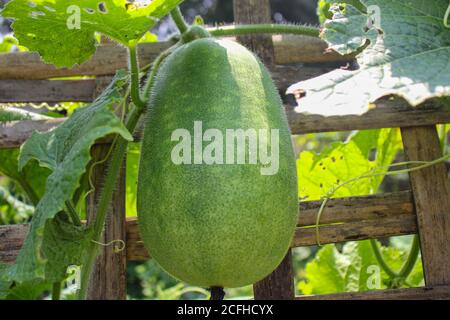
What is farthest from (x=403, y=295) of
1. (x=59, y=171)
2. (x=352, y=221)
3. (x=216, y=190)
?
(x=59, y=171)

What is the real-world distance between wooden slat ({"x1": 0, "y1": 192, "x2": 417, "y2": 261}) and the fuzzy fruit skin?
228 mm

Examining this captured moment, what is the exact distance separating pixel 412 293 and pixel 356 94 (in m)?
0.51

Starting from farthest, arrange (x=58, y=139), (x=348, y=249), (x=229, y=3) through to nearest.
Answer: (x=229, y=3) → (x=348, y=249) → (x=58, y=139)

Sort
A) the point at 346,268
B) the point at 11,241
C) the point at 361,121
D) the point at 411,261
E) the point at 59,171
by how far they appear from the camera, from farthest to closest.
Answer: the point at 346,268, the point at 411,261, the point at 361,121, the point at 11,241, the point at 59,171

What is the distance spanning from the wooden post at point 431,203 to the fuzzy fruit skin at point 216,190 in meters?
0.37

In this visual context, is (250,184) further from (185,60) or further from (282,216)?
(185,60)

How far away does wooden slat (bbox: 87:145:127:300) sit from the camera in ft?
4.02

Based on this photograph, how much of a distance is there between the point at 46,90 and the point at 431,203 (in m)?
0.85

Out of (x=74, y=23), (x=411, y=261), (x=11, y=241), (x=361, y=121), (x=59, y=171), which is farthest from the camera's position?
(x=411, y=261)

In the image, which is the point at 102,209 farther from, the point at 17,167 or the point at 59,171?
the point at 17,167

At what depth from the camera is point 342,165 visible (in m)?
1.56

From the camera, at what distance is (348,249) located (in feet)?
5.52
